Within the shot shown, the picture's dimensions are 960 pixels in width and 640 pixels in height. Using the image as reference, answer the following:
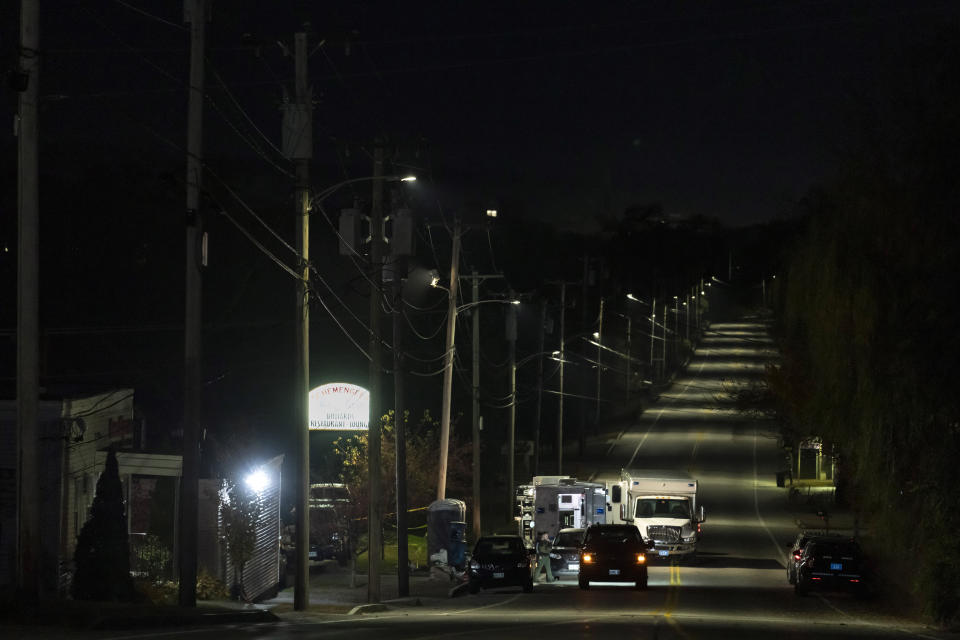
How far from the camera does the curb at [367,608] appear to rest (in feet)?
85.4

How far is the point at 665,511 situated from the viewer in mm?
45344

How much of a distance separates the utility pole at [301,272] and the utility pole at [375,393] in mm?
3650

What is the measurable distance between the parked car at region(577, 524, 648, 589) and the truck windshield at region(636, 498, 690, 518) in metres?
11.9

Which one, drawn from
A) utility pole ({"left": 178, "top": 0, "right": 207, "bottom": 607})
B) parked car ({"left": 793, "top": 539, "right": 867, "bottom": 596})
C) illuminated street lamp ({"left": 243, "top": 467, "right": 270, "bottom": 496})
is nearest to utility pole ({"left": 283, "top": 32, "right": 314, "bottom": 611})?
utility pole ({"left": 178, "top": 0, "right": 207, "bottom": 607})

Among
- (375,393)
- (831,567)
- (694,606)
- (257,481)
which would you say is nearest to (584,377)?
(831,567)

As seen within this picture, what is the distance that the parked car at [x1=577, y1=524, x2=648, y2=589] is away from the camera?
109 feet

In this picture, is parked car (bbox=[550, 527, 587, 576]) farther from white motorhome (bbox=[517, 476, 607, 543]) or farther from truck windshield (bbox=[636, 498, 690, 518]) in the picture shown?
white motorhome (bbox=[517, 476, 607, 543])

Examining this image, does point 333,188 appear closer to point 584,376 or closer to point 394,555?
point 394,555

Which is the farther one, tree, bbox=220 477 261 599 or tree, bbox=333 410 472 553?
tree, bbox=333 410 472 553

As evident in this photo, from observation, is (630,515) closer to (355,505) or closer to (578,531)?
(578,531)

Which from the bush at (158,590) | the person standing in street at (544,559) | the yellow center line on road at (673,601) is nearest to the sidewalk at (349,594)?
the bush at (158,590)

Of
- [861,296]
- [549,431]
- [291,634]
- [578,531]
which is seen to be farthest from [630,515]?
[549,431]

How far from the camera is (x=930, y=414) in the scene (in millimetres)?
23453

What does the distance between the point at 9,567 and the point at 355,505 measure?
22283 mm
